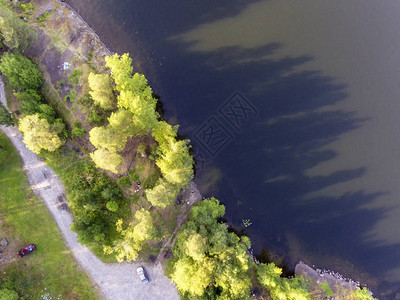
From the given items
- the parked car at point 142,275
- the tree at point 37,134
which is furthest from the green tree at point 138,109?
the parked car at point 142,275

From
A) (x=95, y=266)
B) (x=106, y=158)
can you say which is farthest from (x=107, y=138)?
(x=95, y=266)

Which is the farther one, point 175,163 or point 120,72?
point 175,163

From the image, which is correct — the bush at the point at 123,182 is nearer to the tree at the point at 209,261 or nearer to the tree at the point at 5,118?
the tree at the point at 209,261

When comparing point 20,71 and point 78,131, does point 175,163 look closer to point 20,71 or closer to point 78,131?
point 78,131

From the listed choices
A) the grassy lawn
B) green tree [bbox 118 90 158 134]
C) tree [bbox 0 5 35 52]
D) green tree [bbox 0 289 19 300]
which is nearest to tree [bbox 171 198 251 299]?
green tree [bbox 118 90 158 134]

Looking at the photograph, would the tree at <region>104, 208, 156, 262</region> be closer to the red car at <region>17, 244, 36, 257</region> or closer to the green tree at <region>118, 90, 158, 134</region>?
the red car at <region>17, 244, 36, 257</region>

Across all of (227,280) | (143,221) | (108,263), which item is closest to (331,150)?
(227,280)

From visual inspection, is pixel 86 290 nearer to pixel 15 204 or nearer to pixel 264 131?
pixel 15 204
